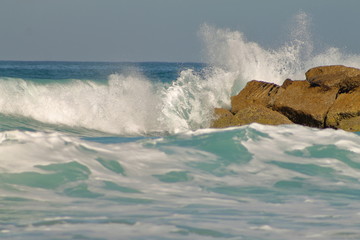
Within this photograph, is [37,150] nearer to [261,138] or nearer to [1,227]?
[1,227]

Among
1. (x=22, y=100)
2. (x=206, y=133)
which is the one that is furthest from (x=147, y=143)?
(x=22, y=100)

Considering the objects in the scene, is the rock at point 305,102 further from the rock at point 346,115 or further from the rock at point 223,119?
the rock at point 223,119

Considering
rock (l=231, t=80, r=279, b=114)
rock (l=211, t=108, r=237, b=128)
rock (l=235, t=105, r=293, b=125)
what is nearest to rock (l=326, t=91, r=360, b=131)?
rock (l=235, t=105, r=293, b=125)

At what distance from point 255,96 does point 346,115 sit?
203 centimetres

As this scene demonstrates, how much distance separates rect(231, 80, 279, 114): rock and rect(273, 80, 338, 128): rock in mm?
309

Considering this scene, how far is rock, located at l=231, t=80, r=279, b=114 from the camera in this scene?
1197 cm

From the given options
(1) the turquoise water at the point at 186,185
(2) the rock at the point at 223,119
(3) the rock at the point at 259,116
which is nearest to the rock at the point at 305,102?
(3) the rock at the point at 259,116

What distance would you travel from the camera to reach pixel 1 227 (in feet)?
14.9

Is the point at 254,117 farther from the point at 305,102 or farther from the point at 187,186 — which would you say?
the point at 187,186

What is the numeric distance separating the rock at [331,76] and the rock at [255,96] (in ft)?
2.49

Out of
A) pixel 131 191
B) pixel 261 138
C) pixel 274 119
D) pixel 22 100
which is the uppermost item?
pixel 22 100

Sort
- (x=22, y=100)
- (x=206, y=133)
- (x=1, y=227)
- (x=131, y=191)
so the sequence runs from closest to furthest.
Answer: (x=1, y=227) → (x=131, y=191) → (x=206, y=133) → (x=22, y=100)

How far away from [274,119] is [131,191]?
216 inches

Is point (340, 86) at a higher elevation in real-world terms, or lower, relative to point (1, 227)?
higher
